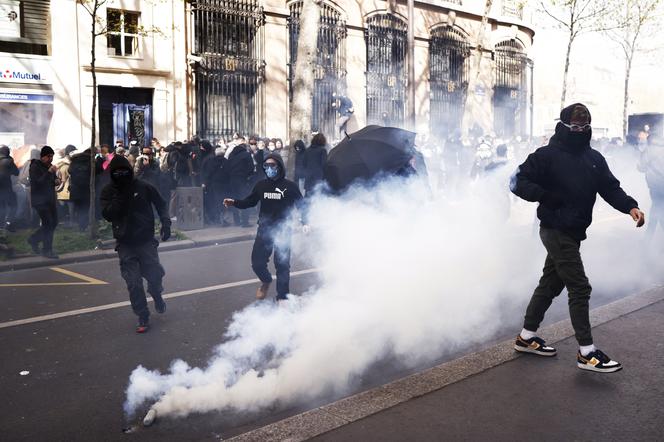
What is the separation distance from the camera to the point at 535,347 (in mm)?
5016

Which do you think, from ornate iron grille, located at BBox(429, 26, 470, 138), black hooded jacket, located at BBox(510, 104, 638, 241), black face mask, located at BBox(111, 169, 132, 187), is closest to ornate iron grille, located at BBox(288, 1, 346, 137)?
ornate iron grille, located at BBox(429, 26, 470, 138)

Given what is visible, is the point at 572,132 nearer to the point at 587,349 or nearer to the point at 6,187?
the point at 587,349

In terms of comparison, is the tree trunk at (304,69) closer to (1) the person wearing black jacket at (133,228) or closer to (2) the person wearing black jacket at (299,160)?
(2) the person wearing black jacket at (299,160)

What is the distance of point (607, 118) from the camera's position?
2800 inches

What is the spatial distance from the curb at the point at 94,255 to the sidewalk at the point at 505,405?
736 cm

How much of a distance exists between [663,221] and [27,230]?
10376 mm

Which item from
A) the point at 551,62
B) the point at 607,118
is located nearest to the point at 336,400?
the point at 607,118

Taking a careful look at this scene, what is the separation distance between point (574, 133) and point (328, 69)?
1820cm

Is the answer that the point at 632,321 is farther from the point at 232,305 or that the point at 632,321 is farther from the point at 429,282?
the point at 232,305

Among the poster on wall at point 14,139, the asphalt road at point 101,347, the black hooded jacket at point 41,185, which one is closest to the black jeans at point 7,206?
the black hooded jacket at point 41,185

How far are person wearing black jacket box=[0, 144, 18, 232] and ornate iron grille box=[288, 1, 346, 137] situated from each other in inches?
438

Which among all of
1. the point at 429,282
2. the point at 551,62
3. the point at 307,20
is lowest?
the point at 429,282

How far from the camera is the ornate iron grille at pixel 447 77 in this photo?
2664 centimetres

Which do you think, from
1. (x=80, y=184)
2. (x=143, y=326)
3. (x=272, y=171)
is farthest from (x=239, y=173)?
(x=143, y=326)
